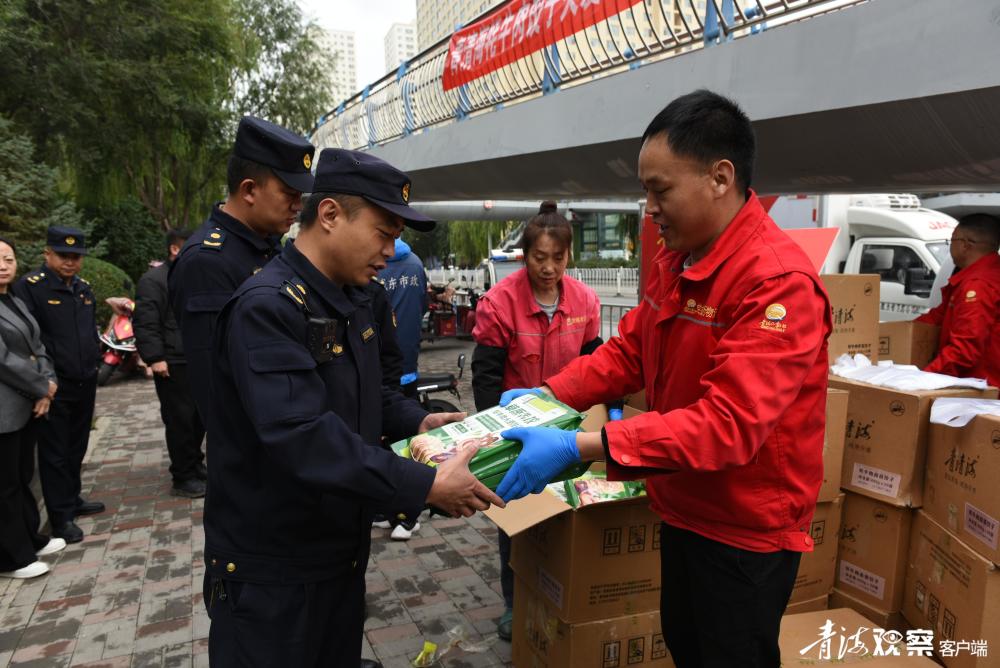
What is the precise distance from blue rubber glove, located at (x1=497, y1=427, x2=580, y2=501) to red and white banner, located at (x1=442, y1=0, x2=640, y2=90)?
4.91 meters

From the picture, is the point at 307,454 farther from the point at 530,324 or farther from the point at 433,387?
the point at 433,387

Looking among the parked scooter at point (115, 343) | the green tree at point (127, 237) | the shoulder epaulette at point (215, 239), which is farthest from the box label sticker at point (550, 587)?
the green tree at point (127, 237)

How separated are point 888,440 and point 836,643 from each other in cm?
80

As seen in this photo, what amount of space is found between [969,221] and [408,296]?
344cm

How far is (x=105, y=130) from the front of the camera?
42.9ft

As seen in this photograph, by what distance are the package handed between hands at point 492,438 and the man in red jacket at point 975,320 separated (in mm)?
2636

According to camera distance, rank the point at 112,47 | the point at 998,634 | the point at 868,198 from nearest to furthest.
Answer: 1. the point at 998,634
2. the point at 868,198
3. the point at 112,47

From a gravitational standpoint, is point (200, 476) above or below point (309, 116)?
below

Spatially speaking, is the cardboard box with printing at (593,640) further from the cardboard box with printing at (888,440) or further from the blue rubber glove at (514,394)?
the cardboard box with printing at (888,440)

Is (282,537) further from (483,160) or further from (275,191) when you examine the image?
(483,160)

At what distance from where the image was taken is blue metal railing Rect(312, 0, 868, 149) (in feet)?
14.4

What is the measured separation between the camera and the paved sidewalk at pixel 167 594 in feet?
9.53

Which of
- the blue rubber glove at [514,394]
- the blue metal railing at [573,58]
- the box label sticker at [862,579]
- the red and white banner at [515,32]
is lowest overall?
the box label sticker at [862,579]

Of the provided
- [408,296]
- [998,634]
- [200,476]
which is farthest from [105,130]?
[998,634]
